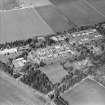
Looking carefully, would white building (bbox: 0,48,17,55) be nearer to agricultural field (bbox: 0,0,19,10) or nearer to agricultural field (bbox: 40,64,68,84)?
agricultural field (bbox: 40,64,68,84)

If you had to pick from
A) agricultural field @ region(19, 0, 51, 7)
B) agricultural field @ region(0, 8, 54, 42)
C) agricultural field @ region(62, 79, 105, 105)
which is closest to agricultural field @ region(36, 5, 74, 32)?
agricultural field @ region(0, 8, 54, 42)

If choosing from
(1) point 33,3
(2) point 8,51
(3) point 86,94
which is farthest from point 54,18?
(3) point 86,94

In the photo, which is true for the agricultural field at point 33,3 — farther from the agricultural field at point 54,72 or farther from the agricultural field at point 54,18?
the agricultural field at point 54,72

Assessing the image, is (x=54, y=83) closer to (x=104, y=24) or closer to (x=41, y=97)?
(x=41, y=97)

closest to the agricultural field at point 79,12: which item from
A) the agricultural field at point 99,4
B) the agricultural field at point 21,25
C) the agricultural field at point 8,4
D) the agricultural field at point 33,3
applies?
the agricultural field at point 99,4

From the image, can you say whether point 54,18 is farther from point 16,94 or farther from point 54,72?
point 16,94
